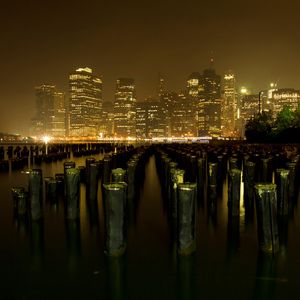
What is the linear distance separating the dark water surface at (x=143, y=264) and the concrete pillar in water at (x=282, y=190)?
14.9 inches

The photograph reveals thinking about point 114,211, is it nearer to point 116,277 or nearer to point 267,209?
point 116,277

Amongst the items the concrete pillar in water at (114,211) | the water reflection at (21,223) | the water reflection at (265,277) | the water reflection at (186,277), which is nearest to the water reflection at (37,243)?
the water reflection at (21,223)

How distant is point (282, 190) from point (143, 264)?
4.06 meters

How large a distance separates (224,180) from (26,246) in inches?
405

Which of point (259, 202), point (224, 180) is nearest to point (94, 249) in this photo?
point (259, 202)

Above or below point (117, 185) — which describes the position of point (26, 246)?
below

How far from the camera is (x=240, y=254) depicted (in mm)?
6574

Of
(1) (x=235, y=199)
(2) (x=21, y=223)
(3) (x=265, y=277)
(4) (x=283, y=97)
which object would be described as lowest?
(3) (x=265, y=277)

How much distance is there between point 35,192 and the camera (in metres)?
8.55

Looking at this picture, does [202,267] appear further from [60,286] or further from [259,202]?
[60,286]

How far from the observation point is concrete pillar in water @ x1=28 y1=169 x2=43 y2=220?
8523 mm

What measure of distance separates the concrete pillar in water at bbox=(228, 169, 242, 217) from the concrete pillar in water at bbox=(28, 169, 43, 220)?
4.19 m

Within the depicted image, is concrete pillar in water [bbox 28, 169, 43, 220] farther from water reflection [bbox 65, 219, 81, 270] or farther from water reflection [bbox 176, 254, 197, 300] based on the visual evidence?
water reflection [bbox 176, 254, 197, 300]

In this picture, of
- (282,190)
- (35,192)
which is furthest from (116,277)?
(282,190)
